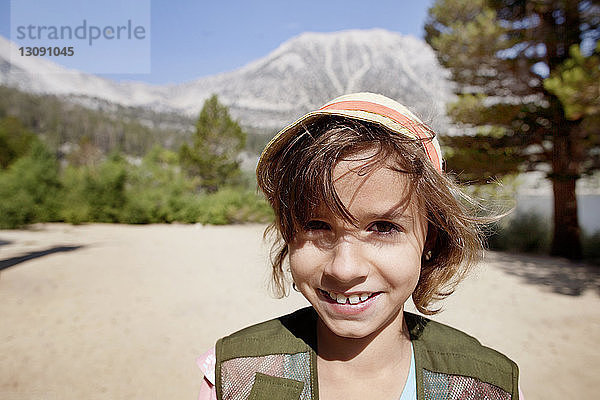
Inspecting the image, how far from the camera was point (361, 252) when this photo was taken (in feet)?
2.60

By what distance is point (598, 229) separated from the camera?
9211 mm

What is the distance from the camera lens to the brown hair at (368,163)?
79 cm

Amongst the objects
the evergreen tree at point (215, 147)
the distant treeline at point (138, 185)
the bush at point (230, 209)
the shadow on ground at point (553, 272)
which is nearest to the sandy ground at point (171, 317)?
the shadow on ground at point (553, 272)

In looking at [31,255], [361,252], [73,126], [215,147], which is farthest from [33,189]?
[73,126]

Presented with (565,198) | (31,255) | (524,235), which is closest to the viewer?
(31,255)

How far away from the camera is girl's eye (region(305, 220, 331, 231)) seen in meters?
0.83

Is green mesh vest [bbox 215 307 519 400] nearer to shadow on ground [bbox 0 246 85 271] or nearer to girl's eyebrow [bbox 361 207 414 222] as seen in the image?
girl's eyebrow [bbox 361 207 414 222]

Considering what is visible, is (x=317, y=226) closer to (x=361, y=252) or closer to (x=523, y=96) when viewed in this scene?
(x=361, y=252)

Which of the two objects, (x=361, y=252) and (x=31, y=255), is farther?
(x=31, y=255)

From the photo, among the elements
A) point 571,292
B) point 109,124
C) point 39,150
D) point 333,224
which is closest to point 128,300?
point 333,224

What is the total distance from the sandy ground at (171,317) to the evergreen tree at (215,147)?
40.9ft

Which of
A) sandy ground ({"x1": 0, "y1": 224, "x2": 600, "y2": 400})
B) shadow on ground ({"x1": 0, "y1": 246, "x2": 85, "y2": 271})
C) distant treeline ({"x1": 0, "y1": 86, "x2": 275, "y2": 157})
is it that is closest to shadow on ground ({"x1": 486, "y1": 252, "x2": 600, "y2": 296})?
sandy ground ({"x1": 0, "y1": 224, "x2": 600, "y2": 400})

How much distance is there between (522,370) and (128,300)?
4033mm

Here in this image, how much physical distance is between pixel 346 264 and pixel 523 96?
8713 millimetres
